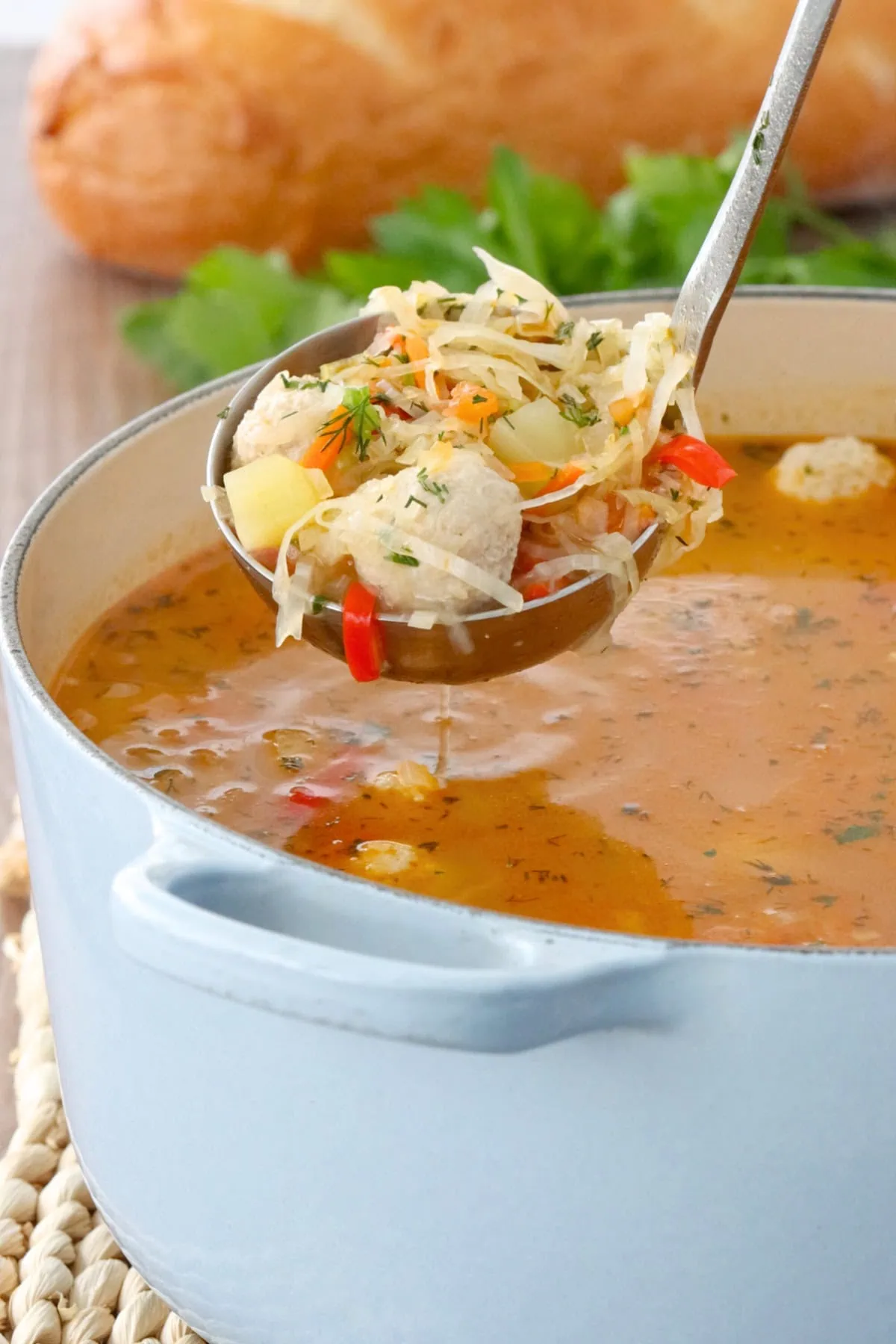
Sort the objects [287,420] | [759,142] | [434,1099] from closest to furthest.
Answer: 1. [434,1099]
2. [287,420]
3. [759,142]

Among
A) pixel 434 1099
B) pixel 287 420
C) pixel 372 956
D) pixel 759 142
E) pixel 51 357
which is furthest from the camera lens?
pixel 51 357

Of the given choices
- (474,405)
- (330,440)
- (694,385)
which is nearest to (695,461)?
(694,385)

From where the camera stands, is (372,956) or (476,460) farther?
(476,460)

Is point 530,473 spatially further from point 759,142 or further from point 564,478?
point 759,142

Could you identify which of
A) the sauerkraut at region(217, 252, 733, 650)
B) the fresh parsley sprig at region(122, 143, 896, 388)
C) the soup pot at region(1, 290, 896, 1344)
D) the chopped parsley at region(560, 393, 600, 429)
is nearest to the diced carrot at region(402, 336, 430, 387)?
the sauerkraut at region(217, 252, 733, 650)

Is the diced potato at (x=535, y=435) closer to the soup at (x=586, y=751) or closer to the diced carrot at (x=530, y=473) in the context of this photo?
the diced carrot at (x=530, y=473)

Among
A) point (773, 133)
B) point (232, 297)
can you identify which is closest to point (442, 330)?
point (773, 133)
